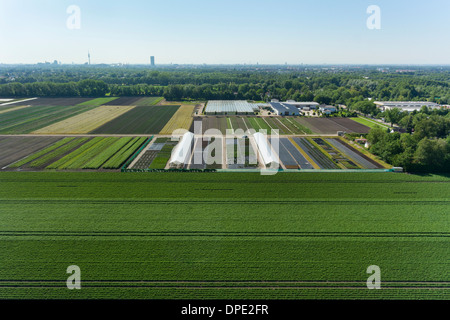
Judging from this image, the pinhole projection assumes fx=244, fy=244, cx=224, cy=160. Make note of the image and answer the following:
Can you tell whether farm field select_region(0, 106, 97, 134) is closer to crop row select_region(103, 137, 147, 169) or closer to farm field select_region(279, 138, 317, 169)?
crop row select_region(103, 137, 147, 169)

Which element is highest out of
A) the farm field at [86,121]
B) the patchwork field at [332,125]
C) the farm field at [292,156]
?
the farm field at [86,121]

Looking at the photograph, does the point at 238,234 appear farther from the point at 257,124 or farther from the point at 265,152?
the point at 257,124

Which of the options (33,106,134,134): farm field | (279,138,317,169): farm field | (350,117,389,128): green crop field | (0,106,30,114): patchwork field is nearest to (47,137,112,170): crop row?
(33,106,134,134): farm field

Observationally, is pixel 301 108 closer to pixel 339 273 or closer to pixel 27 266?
pixel 339 273

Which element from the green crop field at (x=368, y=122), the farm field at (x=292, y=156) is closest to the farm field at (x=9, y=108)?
the farm field at (x=292, y=156)

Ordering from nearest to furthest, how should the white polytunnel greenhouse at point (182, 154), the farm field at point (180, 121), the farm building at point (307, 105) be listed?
the white polytunnel greenhouse at point (182, 154), the farm field at point (180, 121), the farm building at point (307, 105)

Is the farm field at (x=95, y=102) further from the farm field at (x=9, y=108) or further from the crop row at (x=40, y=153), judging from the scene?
the crop row at (x=40, y=153)
